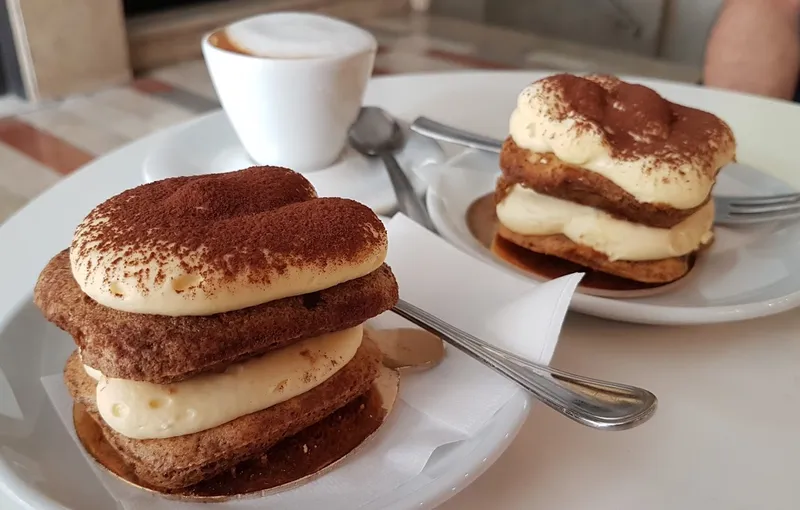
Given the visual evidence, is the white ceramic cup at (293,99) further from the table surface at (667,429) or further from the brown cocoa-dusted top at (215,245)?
the brown cocoa-dusted top at (215,245)

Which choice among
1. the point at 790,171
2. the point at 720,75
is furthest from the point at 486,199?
the point at 720,75

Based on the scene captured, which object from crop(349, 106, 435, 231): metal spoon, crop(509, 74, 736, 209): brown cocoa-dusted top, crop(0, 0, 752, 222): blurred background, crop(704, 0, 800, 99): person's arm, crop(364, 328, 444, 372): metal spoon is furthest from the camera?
crop(0, 0, 752, 222): blurred background

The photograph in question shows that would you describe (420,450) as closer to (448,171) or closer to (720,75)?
(448,171)

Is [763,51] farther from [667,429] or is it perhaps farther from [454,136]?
[667,429]

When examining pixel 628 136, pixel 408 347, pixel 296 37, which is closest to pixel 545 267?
pixel 628 136

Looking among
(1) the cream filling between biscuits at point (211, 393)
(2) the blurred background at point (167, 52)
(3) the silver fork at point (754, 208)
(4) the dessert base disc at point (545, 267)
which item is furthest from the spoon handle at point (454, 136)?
(2) the blurred background at point (167, 52)

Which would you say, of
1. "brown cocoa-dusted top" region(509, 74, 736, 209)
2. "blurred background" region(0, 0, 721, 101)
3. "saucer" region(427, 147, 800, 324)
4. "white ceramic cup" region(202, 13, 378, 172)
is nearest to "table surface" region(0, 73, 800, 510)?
"saucer" region(427, 147, 800, 324)

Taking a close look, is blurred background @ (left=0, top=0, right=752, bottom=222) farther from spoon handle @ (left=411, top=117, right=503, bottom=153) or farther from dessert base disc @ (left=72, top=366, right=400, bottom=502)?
dessert base disc @ (left=72, top=366, right=400, bottom=502)

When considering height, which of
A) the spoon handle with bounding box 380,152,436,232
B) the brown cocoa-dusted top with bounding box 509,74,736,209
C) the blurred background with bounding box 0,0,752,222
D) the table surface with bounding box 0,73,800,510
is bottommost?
the blurred background with bounding box 0,0,752,222
